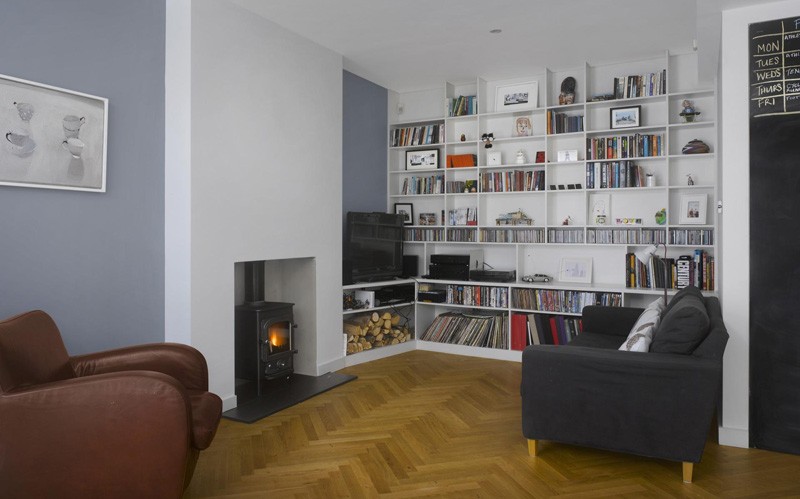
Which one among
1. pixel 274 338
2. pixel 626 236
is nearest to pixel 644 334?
pixel 626 236

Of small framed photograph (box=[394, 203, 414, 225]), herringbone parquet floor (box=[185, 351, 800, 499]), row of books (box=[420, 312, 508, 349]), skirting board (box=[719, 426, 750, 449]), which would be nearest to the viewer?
herringbone parquet floor (box=[185, 351, 800, 499])

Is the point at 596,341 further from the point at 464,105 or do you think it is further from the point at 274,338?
the point at 464,105

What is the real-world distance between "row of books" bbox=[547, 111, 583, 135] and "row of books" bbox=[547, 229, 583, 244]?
3.28 ft

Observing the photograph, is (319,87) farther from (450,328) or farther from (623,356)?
(623,356)

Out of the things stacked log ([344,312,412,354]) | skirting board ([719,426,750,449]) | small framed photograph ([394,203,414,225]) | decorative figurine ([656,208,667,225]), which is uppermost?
small framed photograph ([394,203,414,225])

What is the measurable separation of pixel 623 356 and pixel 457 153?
3.89 m

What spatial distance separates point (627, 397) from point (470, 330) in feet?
9.86

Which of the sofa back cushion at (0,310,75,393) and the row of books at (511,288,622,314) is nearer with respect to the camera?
the sofa back cushion at (0,310,75,393)

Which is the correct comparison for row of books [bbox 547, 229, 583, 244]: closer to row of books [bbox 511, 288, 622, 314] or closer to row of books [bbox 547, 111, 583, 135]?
row of books [bbox 511, 288, 622, 314]

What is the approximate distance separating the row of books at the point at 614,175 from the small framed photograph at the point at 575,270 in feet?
2.50

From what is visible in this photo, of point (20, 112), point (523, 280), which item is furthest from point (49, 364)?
point (523, 280)

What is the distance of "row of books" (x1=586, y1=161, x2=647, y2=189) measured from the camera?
5.39 meters

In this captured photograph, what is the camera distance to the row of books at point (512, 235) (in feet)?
19.1

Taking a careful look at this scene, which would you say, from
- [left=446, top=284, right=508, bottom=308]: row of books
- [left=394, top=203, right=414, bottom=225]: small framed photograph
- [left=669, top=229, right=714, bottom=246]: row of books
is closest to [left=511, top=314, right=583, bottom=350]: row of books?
[left=446, top=284, right=508, bottom=308]: row of books
